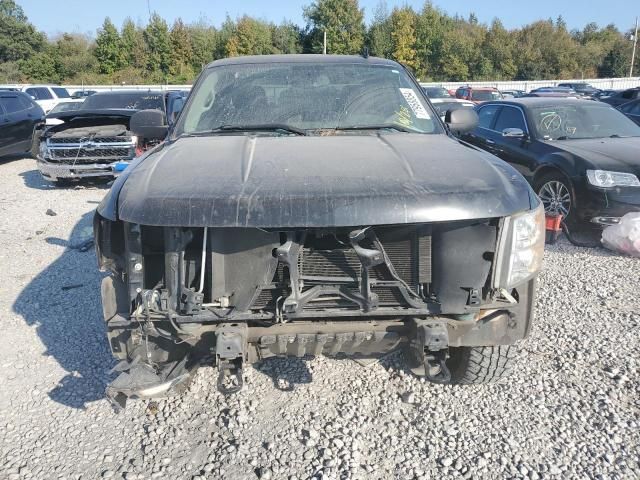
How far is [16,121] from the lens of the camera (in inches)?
473

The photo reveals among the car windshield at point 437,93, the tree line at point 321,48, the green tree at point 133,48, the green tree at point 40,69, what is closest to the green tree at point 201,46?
the tree line at point 321,48

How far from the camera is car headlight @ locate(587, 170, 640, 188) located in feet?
19.1

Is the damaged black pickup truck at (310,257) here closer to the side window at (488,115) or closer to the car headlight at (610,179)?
the car headlight at (610,179)

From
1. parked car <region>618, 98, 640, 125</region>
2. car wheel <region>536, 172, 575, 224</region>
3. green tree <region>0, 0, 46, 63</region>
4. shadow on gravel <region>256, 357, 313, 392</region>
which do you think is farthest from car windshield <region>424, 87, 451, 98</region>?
green tree <region>0, 0, 46, 63</region>

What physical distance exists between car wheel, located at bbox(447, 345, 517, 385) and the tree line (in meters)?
52.6

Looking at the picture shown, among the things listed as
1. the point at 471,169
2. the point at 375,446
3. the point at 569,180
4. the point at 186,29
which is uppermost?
the point at 186,29

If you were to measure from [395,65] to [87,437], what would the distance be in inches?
126

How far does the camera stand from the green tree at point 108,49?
176 feet

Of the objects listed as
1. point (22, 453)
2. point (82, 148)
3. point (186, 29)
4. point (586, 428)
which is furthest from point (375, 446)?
point (186, 29)

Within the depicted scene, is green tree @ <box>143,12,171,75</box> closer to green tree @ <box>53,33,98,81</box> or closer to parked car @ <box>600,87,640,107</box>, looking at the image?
green tree @ <box>53,33,98,81</box>

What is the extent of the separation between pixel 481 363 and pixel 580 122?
5.41m

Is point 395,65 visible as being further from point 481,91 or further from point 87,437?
point 481,91

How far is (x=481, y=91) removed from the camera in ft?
84.7

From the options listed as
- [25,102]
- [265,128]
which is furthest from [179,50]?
[265,128]
